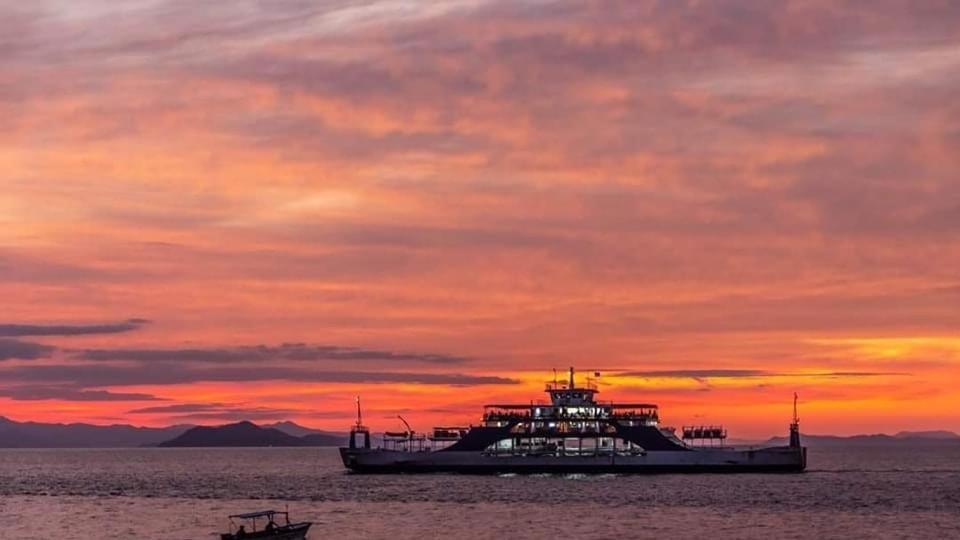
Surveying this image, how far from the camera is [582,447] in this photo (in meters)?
161

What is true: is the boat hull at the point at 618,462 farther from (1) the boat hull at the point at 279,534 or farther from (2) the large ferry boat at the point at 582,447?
(1) the boat hull at the point at 279,534

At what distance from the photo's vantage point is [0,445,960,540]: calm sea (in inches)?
3912

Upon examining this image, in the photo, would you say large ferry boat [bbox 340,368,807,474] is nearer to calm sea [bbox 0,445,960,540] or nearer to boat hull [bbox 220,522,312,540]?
calm sea [bbox 0,445,960,540]

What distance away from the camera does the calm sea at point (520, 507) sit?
9938cm

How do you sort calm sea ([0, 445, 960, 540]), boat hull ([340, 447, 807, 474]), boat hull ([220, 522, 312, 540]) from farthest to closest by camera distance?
boat hull ([340, 447, 807, 474]) < calm sea ([0, 445, 960, 540]) < boat hull ([220, 522, 312, 540])

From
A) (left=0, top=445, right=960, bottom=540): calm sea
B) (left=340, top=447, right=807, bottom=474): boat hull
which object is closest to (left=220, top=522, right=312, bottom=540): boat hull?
(left=0, top=445, right=960, bottom=540): calm sea

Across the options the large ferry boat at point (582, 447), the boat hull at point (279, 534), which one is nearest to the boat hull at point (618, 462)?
the large ferry boat at point (582, 447)

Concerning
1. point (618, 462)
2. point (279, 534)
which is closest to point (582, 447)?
point (618, 462)

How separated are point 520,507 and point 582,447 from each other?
149ft

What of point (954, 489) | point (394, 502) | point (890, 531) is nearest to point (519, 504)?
point (394, 502)

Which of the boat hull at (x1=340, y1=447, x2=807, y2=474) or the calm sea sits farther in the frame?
the boat hull at (x1=340, y1=447, x2=807, y2=474)

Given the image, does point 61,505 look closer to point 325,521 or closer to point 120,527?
point 120,527

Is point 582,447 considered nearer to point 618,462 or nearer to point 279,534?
point 618,462

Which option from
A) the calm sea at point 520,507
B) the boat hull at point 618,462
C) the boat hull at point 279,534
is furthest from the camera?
the boat hull at point 618,462
